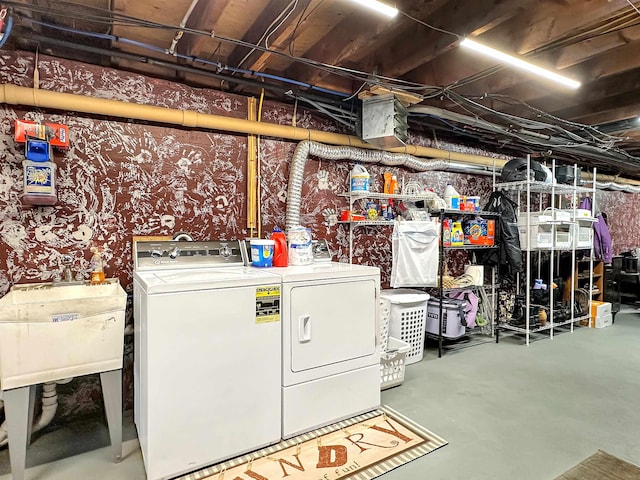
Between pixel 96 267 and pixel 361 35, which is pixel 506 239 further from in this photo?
pixel 96 267

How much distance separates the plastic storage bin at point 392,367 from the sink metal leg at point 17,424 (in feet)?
7.63

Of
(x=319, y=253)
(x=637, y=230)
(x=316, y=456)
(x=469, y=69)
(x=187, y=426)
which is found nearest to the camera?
(x=187, y=426)

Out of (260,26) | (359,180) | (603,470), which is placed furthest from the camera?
(359,180)

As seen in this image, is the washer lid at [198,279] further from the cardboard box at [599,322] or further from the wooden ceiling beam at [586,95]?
the cardboard box at [599,322]

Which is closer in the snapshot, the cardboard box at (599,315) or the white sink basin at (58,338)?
the white sink basin at (58,338)

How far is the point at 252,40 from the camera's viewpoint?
8.70 feet

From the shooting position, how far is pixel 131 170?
2.86 meters

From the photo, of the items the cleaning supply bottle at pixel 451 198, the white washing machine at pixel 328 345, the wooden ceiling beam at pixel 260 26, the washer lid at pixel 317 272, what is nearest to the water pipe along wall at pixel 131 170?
the wooden ceiling beam at pixel 260 26

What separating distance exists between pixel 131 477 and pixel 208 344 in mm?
836

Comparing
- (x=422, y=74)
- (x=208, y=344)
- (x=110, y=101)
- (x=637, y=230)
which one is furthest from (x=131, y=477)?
(x=637, y=230)

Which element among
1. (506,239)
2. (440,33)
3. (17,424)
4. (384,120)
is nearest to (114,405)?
(17,424)

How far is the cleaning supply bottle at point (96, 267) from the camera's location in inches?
103

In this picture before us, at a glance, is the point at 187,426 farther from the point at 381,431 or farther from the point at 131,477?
the point at 381,431

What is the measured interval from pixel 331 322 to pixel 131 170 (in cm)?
186
